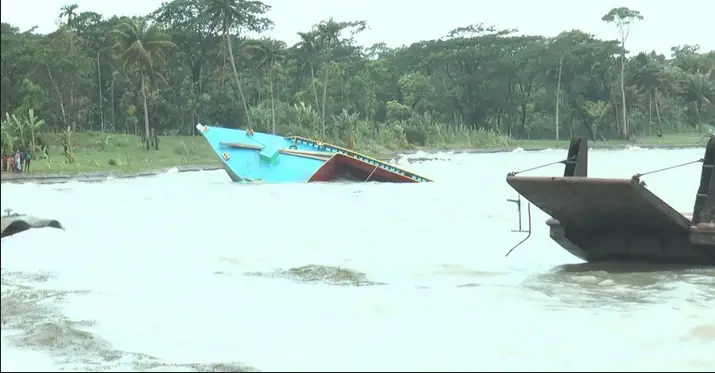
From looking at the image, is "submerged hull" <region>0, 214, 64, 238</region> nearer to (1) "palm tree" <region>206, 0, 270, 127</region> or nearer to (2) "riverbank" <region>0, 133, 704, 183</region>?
(2) "riverbank" <region>0, 133, 704, 183</region>

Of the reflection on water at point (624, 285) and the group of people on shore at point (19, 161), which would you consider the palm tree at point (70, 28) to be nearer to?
the group of people on shore at point (19, 161)

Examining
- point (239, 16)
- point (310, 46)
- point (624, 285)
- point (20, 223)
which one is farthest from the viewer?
point (310, 46)

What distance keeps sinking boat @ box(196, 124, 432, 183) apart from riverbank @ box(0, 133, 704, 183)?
4995 millimetres

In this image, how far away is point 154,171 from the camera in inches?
1551

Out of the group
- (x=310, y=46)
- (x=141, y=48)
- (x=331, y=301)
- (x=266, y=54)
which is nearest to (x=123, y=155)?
(x=141, y=48)

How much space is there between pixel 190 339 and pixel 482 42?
6946 cm

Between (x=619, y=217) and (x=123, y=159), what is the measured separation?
33917mm

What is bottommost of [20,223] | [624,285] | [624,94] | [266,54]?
[624,285]

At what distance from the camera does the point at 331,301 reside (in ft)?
32.8

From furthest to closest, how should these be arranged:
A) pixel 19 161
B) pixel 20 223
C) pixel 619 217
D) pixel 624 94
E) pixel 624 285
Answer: pixel 624 94 → pixel 19 161 → pixel 619 217 → pixel 624 285 → pixel 20 223

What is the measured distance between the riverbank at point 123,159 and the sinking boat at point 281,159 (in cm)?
499

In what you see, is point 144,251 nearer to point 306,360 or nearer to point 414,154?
point 306,360

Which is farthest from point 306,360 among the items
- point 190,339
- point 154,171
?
point 154,171

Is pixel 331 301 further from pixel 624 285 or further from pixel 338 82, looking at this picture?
pixel 338 82
